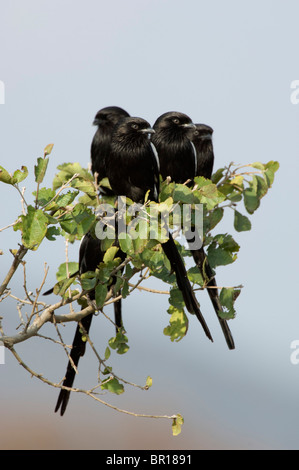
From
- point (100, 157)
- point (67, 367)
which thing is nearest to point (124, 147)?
point (100, 157)

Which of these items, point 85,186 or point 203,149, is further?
point 203,149

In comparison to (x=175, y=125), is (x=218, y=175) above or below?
below

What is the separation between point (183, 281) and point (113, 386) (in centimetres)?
69

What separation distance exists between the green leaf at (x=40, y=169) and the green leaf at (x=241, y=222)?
1.06 metres

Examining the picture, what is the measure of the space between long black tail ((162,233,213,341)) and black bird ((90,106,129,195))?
2.76 feet

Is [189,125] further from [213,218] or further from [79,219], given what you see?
[79,219]

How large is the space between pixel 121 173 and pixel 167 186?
69cm

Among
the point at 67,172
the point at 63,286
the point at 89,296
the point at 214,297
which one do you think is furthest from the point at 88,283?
the point at 214,297

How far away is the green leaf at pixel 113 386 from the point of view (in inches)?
154

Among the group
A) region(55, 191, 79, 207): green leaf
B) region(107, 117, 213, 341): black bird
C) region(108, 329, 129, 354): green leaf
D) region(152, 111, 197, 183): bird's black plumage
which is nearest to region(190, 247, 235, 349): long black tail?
region(152, 111, 197, 183): bird's black plumage

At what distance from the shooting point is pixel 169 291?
3.97m

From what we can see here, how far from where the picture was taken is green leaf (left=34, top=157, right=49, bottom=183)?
3.23 metres

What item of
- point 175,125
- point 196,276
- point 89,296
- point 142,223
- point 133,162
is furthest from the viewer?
point 175,125

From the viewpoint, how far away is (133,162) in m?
4.20
